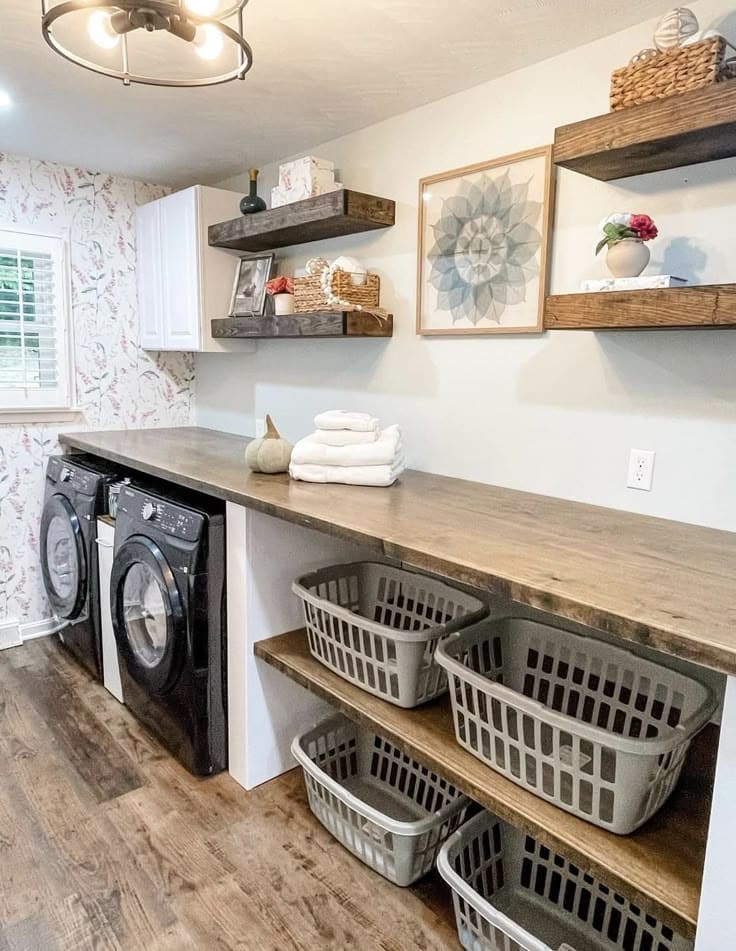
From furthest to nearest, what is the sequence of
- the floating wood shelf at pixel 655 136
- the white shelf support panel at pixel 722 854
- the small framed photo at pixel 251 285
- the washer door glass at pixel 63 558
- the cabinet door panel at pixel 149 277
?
the cabinet door panel at pixel 149 277 < the small framed photo at pixel 251 285 < the washer door glass at pixel 63 558 < the floating wood shelf at pixel 655 136 < the white shelf support panel at pixel 722 854

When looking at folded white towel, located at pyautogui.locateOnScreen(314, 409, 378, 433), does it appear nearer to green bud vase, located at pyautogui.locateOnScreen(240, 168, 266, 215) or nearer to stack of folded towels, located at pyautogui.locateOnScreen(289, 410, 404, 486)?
stack of folded towels, located at pyautogui.locateOnScreen(289, 410, 404, 486)

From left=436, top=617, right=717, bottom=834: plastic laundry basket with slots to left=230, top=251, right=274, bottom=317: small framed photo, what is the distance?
188 centimetres

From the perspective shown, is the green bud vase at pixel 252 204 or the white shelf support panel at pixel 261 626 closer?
the white shelf support panel at pixel 261 626

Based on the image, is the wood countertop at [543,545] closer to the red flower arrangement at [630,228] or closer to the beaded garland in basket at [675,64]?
the red flower arrangement at [630,228]

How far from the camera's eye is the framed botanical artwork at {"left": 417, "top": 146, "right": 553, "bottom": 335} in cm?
197

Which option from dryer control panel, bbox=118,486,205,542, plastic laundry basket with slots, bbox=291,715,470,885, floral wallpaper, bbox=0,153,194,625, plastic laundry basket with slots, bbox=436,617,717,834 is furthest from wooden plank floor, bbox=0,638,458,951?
floral wallpaper, bbox=0,153,194,625

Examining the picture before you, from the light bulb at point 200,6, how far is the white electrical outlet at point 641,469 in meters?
1.45

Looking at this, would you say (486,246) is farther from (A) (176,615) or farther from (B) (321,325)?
(A) (176,615)

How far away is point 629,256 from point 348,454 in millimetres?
975

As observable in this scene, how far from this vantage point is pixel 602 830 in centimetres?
122

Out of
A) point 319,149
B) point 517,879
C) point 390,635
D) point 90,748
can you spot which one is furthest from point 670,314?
point 90,748

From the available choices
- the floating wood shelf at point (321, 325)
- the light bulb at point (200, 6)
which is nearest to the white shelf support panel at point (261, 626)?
the floating wood shelf at point (321, 325)

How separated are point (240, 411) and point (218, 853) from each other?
6.90ft

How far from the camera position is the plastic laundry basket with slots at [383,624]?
1.64 meters
